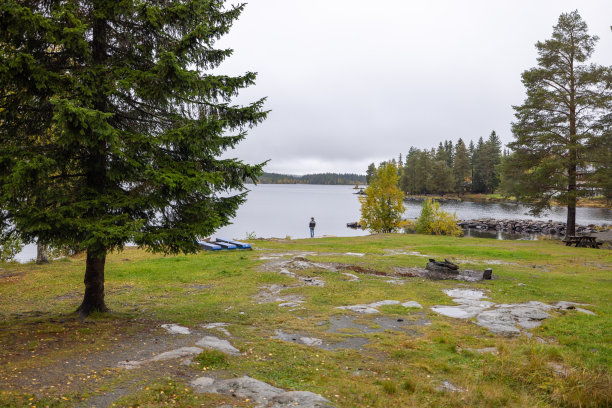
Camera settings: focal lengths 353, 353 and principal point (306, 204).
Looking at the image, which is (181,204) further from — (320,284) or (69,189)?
(320,284)

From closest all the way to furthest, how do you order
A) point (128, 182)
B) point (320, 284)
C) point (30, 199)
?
point (30, 199)
point (128, 182)
point (320, 284)

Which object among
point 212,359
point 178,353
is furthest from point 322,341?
point 178,353

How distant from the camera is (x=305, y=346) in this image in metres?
6.98

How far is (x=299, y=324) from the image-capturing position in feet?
27.5

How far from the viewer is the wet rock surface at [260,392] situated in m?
4.61

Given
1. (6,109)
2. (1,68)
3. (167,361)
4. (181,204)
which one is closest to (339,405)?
(167,361)

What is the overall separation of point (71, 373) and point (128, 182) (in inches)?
151

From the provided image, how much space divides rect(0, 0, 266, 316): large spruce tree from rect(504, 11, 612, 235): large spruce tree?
27.2 m

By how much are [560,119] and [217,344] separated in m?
31.0

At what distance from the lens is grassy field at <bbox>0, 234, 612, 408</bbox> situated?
4965 mm

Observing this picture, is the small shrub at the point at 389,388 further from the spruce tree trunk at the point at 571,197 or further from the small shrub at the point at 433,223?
the small shrub at the point at 433,223

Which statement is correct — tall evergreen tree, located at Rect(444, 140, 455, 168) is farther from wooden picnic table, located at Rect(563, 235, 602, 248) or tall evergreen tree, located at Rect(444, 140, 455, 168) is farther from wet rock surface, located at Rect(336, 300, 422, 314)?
wet rock surface, located at Rect(336, 300, 422, 314)

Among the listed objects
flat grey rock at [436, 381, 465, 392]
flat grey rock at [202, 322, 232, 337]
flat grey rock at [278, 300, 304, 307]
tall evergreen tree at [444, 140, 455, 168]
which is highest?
tall evergreen tree at [444, 140, 455, 168]

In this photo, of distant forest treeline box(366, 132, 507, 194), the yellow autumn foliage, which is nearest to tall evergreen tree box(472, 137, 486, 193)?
distant forest treeline box(366, 132, 507, 194)
